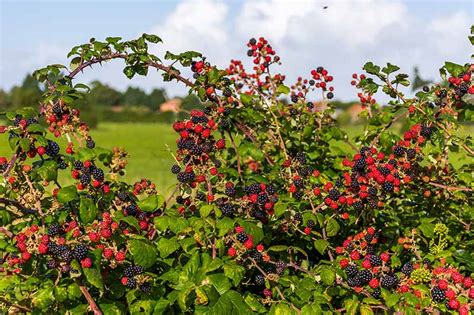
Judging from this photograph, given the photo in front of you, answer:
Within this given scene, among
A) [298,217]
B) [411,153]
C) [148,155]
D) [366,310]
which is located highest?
[148,155]

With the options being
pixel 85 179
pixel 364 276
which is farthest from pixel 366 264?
pixel 85 179

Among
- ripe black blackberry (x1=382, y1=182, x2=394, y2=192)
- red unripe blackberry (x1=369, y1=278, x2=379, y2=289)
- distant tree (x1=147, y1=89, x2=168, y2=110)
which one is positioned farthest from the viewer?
distant tree (x1=147, y1=89, x2=168, y2=110)

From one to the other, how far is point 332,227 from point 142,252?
1522mm

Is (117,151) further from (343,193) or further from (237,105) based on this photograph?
(343,193)

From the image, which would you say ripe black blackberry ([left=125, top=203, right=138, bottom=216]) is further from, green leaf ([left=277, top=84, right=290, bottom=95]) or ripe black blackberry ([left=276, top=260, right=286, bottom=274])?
green leaf ([left=277, top=84, right=290, bottom=95])

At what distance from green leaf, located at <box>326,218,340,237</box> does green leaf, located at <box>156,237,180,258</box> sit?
120 cm

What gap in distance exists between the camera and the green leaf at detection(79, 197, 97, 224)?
12.1 feet

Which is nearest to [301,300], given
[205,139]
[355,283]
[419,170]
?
[355,283]

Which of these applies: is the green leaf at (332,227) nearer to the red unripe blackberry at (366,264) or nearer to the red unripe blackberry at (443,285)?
the red unripe blackberry at (366,264)

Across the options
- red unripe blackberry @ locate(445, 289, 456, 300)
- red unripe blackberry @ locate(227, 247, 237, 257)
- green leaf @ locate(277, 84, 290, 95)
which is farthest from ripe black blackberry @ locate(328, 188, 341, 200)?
green leaf @ locate(277, 84, 290, 95)

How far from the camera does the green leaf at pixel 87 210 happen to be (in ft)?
12.1

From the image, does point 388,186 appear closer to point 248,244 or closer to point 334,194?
point 334,194

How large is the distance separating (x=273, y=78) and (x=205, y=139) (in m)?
1.94

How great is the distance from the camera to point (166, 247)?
3.81m
